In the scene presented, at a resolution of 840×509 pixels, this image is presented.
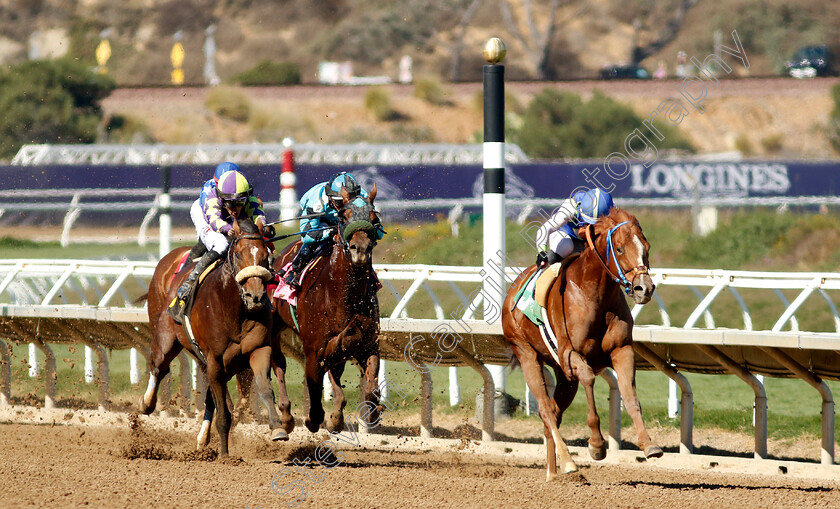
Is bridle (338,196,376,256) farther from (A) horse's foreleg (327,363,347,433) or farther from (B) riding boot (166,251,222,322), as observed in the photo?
(B) riding boot (166,251,222,322)

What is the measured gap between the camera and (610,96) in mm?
33938

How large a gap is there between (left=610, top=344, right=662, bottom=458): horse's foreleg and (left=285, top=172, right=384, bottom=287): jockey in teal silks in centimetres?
161

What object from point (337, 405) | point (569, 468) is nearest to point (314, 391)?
point (337, 405)

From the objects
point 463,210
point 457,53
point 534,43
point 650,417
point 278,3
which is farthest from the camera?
point 278,3

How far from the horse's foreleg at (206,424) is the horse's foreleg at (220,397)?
0.23 metres

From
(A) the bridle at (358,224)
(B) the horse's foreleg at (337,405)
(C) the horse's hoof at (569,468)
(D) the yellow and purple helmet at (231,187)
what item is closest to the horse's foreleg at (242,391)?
(B) the horse's foreleg at (337,405)

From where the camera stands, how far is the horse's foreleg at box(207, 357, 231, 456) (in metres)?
6.02

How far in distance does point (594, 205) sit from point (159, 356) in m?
2.81

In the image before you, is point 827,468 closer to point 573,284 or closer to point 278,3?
point 573,284

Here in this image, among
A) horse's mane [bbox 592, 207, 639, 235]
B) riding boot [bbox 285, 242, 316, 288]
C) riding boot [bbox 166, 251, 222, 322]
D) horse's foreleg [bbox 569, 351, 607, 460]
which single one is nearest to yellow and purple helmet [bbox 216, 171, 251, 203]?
riding boot [bbox 166, 251, 222, 322]

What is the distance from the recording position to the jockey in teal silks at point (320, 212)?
6.10 metres

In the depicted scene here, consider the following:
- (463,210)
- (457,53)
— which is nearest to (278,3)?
(457,53)

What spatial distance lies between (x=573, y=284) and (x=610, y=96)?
2931 centimetres

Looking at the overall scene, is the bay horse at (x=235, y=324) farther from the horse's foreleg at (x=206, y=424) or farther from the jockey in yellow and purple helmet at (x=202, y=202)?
the jockey in yellow and purple helmet at (x=202, y=202)
